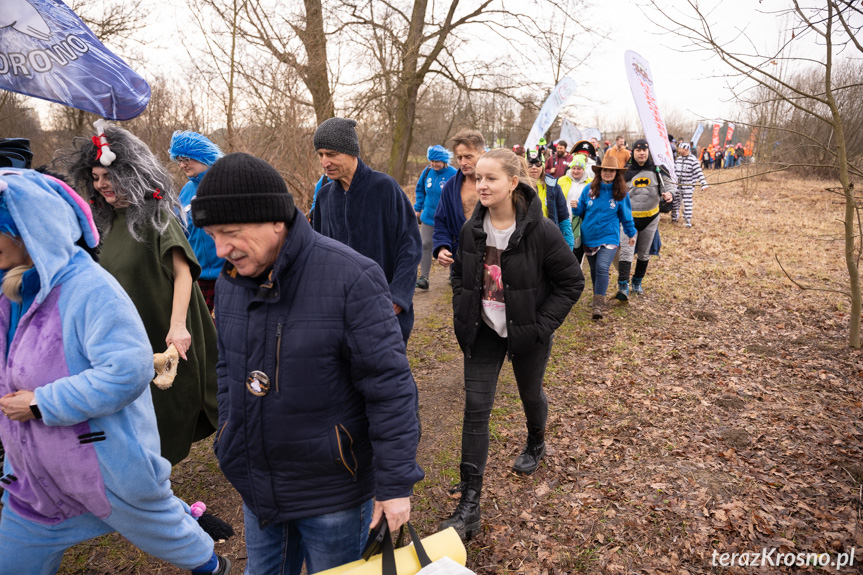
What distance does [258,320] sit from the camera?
5.74 feet

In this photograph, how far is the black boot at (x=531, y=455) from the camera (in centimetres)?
382

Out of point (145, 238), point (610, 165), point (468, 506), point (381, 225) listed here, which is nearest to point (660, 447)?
point (468, 506)

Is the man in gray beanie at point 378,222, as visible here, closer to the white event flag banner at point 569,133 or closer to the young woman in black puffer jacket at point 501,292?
the young woman in black puffer jacket at point 501,292

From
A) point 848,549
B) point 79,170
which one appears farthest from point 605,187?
point 79,170

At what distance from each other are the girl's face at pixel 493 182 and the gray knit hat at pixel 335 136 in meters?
0.91

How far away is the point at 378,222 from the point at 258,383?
1.98 meters

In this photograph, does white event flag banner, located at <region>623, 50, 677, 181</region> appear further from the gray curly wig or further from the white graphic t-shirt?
the gray curly wig

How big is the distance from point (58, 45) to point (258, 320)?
103 inches

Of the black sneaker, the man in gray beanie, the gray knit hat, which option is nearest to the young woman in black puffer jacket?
the man in gray beanie

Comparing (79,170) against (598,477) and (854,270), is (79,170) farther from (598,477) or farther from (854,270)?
(854,270)

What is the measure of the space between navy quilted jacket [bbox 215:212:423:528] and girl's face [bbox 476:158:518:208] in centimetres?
142

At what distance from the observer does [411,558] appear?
1.79 m

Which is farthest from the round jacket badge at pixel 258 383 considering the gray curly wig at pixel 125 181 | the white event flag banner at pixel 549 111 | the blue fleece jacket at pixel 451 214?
the white event flag banner at pixel 549 111

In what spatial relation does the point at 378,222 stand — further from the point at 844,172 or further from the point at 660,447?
the point at 844,172
